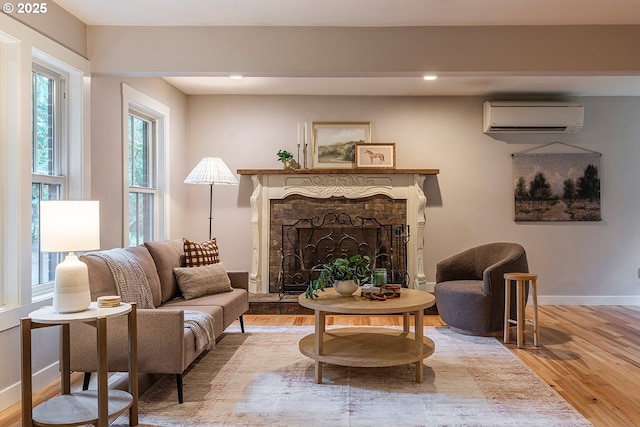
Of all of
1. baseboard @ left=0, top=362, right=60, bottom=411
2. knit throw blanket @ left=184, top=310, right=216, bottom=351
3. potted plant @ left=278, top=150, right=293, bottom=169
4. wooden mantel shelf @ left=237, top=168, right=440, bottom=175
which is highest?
potted plant @ left=278, top=150, right=293, bottom=169

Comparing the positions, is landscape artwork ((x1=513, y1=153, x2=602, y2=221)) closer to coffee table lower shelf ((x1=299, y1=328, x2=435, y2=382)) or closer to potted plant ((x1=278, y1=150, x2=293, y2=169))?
potted plant ((x1=278, y1=150, x2=293, y2=169))

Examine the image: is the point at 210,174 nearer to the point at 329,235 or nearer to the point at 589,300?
the point at 329,235

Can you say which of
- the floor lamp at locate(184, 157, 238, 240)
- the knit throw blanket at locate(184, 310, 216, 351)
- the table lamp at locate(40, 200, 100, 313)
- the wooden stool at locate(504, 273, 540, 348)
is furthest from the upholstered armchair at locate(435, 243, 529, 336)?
the table lamp at locate(40, 200, 100, 313)

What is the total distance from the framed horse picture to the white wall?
0.17 meters

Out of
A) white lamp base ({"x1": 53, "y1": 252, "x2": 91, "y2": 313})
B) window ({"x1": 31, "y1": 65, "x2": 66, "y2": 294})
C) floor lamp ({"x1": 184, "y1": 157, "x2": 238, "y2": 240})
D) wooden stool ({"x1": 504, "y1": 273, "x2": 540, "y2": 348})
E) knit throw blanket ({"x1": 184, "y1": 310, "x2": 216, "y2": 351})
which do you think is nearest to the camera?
white lamp base ({"x1": 53, "y1": 252, "x2": 91, "y2": 313})

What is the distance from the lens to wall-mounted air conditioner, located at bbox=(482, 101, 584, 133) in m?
5.79

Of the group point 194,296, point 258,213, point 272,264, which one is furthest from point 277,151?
point 194,296

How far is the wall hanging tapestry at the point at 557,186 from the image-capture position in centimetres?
598

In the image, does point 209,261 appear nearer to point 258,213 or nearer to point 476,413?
point 258,213

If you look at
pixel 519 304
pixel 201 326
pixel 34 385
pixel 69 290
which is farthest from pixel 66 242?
pixel 519 304

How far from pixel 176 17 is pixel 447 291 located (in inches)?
126

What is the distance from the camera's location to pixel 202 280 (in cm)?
408

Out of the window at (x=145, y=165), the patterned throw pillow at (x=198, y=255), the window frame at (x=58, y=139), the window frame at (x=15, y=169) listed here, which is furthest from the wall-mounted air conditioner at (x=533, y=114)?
the window frame at (x=15, y=169)

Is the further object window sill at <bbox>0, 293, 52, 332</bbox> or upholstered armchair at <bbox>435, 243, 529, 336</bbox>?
upholstered armchair at <bbox>435, 243, 529, 336</bbox>
